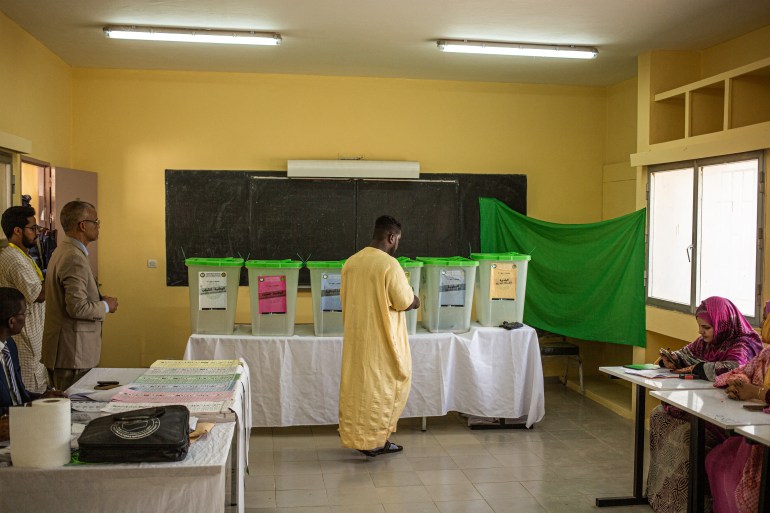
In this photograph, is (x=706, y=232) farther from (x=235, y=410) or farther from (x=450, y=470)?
(x=235, y=410)

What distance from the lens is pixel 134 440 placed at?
240 centimetres

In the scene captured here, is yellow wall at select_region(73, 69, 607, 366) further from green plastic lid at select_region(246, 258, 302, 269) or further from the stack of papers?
the stack of papers

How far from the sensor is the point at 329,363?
5.41 meters

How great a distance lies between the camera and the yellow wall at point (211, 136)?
7.06 meters

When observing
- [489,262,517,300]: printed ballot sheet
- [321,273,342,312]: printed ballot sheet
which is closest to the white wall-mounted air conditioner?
[489,262,517,300]: printed ballot sheet

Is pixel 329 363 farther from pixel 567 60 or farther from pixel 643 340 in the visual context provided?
pixel 567 60

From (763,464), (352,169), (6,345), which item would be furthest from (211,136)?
(763,464)

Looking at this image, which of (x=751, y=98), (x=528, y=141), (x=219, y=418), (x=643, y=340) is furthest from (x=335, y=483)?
(x=528, y=141)

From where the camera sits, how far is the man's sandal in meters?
4.94

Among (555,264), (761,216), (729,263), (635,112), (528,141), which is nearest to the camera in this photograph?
(761,216)

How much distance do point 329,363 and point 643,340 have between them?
8.02ft

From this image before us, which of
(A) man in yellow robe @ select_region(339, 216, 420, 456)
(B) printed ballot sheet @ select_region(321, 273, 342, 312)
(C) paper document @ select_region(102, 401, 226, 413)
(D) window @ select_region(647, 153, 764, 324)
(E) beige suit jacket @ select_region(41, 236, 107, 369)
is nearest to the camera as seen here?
(C) paper document @ select_region(102, 401, 226, 413)

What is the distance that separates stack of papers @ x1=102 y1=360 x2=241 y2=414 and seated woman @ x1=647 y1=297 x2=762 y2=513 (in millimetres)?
2270

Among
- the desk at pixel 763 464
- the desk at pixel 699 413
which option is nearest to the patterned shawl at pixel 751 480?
the desk at pixel 699 413
